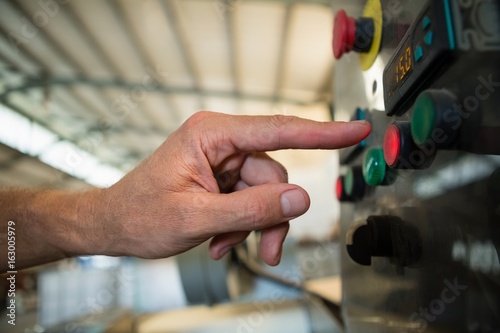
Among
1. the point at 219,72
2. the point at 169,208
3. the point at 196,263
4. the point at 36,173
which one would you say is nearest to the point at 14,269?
the point at 169,208

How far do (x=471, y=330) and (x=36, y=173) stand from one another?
3.89m

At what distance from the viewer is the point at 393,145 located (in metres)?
0.33

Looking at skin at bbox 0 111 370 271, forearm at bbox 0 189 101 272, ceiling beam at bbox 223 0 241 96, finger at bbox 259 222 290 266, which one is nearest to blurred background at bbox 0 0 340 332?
ceiling beam at bbox 223 0 241 96

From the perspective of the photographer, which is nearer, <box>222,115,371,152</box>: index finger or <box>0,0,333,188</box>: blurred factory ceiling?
<box>222,115,371,152</box>: index finger

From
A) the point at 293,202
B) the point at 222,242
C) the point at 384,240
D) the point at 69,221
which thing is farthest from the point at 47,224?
the point at 384,240

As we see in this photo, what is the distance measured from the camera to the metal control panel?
24 cm

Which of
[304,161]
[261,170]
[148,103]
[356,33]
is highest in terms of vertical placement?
[148,103]

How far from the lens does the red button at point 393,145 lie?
32 cm

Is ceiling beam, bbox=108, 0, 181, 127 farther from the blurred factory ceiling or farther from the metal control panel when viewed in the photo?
the metal control panel

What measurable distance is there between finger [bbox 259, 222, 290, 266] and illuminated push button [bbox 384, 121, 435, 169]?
28 centimetres

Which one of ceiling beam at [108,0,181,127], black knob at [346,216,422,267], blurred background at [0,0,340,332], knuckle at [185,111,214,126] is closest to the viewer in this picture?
black knob at [346,216,422,267]

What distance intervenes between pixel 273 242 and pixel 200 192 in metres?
0.18

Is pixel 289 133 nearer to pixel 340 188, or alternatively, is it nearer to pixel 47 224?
pixel 340 188

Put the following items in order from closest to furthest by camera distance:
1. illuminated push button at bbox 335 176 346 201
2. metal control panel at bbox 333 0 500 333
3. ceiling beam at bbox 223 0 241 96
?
metal control panel at bbox 333 0 500 333 < illuminated push button at bbox 335 176 346 201 < ceiling beam at bbox 223 0 241 96
